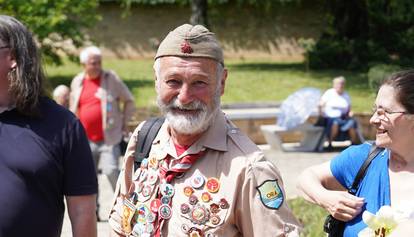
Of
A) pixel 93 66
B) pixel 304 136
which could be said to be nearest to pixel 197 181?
pixel 93 66

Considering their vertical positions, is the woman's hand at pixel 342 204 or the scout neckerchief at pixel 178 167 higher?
the scout neckerchief at pixel 178 167

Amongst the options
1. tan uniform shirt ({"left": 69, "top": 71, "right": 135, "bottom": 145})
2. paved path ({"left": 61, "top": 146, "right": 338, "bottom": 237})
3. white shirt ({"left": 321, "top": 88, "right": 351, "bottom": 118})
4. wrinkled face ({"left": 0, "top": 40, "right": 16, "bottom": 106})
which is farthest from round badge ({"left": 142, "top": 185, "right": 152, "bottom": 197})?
white shirt ({"left": 321, "top": 88, "right": 351, "bottom": 118})

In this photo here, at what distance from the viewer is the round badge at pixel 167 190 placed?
10.1 feet

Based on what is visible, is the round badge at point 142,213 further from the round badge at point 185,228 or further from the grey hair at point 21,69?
the grey hair at point 21,69

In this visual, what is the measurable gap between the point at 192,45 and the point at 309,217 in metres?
5.07

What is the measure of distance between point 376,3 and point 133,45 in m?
12.2

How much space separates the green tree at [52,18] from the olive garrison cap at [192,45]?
13654 millimetres

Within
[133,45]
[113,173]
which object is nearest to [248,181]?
[113,173]

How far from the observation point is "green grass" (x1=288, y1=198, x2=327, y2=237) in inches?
282

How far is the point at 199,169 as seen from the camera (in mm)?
3053

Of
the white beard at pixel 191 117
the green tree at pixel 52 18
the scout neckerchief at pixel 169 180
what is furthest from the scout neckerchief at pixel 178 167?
the green tree at pixel 52 18

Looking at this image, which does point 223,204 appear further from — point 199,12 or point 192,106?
point 199,12

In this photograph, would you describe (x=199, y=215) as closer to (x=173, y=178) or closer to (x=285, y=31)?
(x=173, y=178)

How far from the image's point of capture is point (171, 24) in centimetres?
3681
